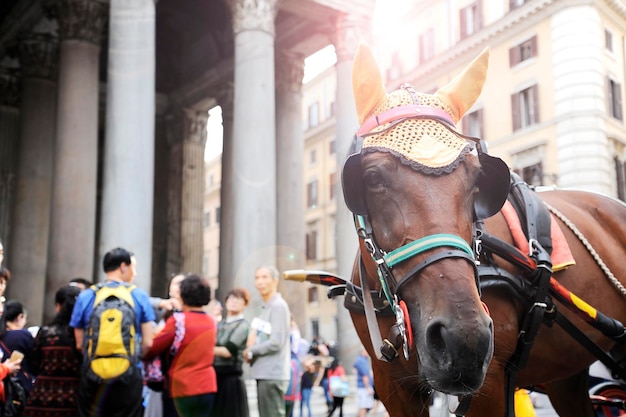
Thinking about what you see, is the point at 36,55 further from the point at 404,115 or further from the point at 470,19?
the point at 470,19

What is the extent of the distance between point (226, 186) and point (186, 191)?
2539 mm

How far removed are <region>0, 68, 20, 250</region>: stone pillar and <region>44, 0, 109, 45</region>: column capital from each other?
15.4ft

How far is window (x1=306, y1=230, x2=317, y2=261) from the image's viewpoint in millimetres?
46625

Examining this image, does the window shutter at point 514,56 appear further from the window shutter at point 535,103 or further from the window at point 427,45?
the window at point 427,45

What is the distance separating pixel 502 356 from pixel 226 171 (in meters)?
18.9

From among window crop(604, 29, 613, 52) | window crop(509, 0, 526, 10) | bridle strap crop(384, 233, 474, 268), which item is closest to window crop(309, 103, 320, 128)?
window crop(509, 0, 526, 10)

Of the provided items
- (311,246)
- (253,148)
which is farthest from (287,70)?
(311,246)

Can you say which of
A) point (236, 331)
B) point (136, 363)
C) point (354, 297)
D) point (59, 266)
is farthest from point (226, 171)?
point (354, 297)

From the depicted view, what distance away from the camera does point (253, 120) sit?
15.5m

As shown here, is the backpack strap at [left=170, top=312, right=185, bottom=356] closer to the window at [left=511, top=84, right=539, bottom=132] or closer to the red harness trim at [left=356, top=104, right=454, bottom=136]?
the red harness trim at [left=356, top=104, right=454, bottom=136]

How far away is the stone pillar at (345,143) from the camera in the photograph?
55.9 ft

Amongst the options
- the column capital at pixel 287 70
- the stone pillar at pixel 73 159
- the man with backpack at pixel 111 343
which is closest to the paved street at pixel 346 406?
the stone pillar at pixel 73 159

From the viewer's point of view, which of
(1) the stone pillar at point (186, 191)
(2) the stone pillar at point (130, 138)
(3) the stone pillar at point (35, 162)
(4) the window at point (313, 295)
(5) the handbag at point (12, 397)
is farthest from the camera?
(4) the window at point (313, 295)

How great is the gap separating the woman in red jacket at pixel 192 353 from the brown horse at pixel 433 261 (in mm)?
3484
